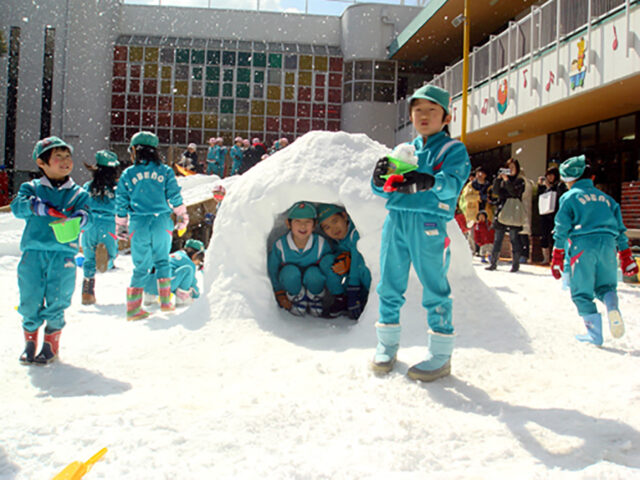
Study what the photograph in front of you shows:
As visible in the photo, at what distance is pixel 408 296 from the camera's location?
3.58 meters

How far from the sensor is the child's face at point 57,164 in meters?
3.03

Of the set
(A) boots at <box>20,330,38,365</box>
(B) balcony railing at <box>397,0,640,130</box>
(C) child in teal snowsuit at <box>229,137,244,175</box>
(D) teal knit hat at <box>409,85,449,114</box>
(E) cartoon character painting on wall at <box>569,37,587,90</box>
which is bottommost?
(A) boots at <box>20,330,38,365</box>

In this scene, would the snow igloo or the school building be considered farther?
the school building

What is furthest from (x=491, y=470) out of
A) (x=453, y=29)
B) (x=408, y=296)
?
(x=453, y=29)

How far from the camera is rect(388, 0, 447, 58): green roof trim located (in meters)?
14.3

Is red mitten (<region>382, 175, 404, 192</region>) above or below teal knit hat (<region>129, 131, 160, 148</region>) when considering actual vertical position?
below

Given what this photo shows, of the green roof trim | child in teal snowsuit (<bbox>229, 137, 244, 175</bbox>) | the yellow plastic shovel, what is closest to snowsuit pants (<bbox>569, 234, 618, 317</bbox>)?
the yellow plastic shovel

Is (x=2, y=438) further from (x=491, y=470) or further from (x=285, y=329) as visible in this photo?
(x=285, y=329)

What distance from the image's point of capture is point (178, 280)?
532 cm

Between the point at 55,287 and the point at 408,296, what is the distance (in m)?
2.24

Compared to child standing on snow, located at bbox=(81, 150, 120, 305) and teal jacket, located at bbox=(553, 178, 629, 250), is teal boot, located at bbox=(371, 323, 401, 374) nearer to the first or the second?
teal jacket, located at bbox=(553, 178, 629, 250)

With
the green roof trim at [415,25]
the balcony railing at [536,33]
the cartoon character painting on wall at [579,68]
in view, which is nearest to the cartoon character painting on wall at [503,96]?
the balcony railing at [536,33]

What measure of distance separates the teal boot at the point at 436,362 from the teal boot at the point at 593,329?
1.50m

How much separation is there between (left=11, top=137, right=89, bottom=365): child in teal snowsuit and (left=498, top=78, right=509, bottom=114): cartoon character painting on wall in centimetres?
950
